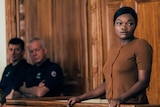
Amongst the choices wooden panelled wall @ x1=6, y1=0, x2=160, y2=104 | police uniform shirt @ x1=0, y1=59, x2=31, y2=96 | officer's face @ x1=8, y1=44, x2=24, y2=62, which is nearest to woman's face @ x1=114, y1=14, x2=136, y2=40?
wooden panelled wall @ x1=6, y1=0, x2=160, y2=104

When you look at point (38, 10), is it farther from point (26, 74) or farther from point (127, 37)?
point (127, 37)

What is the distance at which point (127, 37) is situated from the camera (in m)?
2.07

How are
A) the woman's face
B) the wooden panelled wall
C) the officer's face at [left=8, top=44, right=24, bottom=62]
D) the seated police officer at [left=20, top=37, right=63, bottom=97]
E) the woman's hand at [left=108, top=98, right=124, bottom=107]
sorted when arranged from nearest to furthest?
the woman's hand at [left=108, top=98, right=124, bottom=107]
the woman's face
the wooden panelled wall
the seated police officer at [left=20, top=37, right=63, bottom=97]
the officer's face at [left=8, top=44, right=24, bottom=62]

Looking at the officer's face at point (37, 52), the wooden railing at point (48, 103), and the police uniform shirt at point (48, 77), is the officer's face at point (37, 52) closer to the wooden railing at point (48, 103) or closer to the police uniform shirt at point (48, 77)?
the police uniform shirt at point (48, 77)

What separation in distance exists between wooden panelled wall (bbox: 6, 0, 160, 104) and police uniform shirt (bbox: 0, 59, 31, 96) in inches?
15.5

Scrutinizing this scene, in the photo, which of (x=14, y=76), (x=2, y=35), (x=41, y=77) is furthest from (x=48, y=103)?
(x=2, y=35)

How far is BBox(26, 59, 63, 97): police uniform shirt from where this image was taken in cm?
362

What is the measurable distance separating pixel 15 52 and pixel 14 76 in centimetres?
23

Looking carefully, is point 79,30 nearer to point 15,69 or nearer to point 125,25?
point 15,69

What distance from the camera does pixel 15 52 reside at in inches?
159

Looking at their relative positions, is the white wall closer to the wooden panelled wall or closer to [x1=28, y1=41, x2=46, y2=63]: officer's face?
the wooden panelled wall

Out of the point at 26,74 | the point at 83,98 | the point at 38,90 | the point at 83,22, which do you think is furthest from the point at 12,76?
the point at 83,98

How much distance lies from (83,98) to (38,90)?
141 cm

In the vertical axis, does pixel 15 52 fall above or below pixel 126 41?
below
